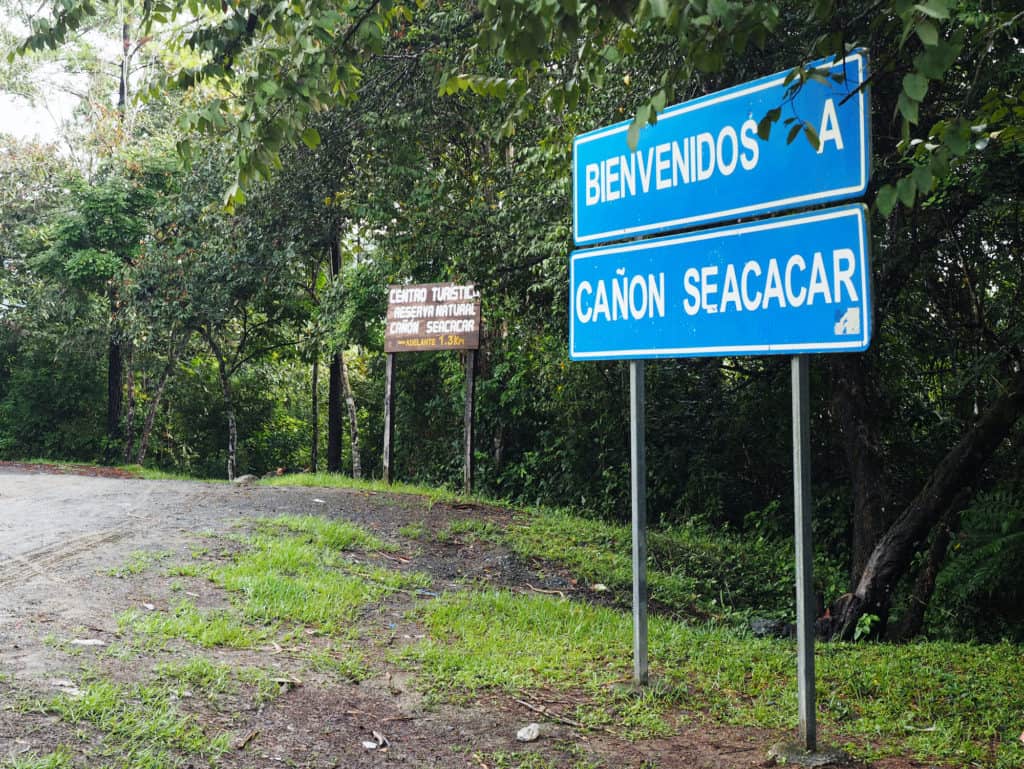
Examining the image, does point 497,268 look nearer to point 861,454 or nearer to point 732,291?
point 861,454

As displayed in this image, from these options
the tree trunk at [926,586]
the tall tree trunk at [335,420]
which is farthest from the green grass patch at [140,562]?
the tall tree trunk at [335,420]

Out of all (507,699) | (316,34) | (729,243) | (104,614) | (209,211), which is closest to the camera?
(316,34)

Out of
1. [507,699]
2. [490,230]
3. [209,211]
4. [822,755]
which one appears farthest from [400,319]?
[822,755]

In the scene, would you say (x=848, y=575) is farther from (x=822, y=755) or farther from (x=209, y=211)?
(x=209, y=211)

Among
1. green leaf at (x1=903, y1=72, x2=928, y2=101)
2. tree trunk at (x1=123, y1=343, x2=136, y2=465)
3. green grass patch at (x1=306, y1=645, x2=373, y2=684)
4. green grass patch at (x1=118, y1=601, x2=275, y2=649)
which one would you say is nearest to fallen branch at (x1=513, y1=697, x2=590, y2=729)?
green grass patch at (x1=306, y1=645, x2=373, y2=684)

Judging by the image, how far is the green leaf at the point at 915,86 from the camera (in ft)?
7.63

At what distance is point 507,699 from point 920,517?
4.51m

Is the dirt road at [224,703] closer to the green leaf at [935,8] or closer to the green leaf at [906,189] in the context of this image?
the green leaf at [906,189]

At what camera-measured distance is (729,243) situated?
3.82 m

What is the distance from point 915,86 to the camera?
236cm

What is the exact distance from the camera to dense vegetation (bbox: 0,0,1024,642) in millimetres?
3973

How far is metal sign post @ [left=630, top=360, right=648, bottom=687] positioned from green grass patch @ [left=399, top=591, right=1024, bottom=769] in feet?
0.55

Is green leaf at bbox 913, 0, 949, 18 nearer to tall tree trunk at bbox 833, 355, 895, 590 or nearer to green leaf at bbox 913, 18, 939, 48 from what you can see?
green leaf at bbox 913, 18, 939, 48

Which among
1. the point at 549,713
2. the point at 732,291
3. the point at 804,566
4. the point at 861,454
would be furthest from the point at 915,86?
the point at 861,454
